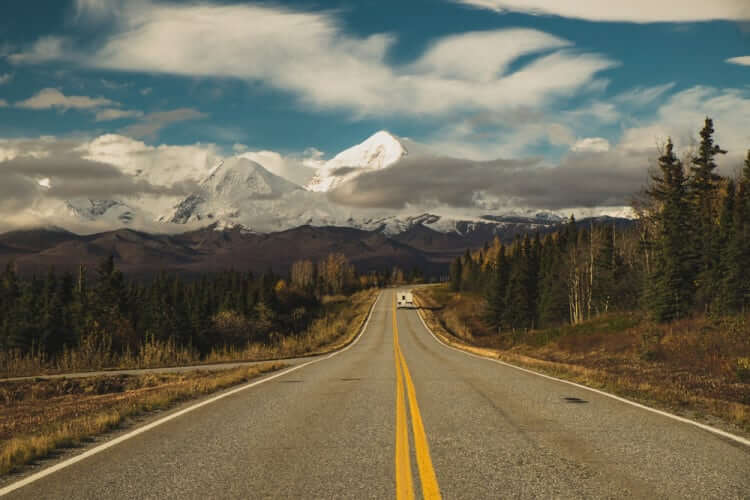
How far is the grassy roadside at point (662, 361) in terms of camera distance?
10.8 m

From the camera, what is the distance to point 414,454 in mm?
6387

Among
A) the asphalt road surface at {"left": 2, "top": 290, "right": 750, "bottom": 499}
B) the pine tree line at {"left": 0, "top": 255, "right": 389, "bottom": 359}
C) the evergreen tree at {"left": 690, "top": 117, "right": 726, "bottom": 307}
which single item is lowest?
the pine tree line at {"left": 0, "top": 255, "right": 389, "bottom": 359}

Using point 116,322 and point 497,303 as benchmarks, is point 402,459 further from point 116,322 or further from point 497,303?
point 497,303

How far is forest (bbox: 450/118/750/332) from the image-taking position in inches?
1559

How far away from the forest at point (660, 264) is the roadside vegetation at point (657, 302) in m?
0.14

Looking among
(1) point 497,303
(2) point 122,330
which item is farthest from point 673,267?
(2) point 122,330

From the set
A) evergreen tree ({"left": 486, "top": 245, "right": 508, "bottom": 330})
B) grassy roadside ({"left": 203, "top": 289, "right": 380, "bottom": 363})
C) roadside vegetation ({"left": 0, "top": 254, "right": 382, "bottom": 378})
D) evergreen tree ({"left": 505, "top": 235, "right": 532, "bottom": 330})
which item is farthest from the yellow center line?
evergreen tree ({"left": 486, "top": 245, "right": 508, "bottom": 330})

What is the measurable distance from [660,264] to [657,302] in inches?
151

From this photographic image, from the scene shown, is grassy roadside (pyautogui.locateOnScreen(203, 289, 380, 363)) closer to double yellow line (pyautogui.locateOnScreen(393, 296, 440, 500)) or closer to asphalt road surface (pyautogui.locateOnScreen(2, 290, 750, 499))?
asphalt road surface (pyautogui.locateOnScreen(2, 290, 750, 499))

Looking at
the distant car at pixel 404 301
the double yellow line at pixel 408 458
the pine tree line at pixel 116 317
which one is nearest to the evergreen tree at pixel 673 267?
the pine tree line at pixel 116 317

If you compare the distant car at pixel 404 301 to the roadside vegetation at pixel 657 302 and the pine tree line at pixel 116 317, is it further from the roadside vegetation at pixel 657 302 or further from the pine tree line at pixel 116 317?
the pine tree line at pixel 116 317

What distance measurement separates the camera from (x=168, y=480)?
18.0ft

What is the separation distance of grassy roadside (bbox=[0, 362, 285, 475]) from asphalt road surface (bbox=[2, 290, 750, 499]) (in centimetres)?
93

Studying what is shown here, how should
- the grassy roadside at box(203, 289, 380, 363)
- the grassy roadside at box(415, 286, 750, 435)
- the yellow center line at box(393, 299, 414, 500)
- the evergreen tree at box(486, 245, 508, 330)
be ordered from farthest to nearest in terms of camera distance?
the evergreen tree at box(486, 245, 508, 330) → the grassy roadside at box(203, 289, 380, 363) → the grassy roadside at box(415, 286, 750, 435) → the yellow center line at box(393, 299, 414, 500)
